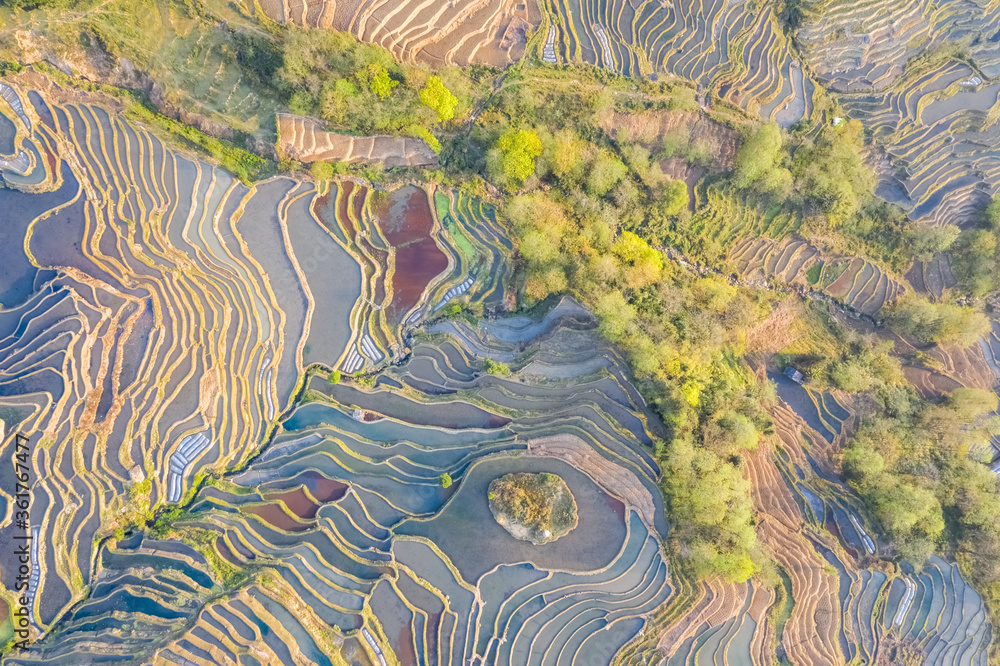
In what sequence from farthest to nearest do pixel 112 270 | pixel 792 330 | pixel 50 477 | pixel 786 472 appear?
pixel 792 330 → pixel 786 472 → pixel 112 270 → pixel 50 477

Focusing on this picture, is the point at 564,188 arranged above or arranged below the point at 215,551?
above

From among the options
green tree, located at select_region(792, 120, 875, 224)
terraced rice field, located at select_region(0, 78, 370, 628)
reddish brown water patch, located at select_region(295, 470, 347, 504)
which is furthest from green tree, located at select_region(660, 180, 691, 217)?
reddish brown water patch, located at select_region(295, 470, 347, 504)

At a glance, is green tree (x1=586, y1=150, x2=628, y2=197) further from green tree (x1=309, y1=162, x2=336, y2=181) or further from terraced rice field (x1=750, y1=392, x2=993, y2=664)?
terraced rice field (x1=750, y1=392, x2=993, y2=664)

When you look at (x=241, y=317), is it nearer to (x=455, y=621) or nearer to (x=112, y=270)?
(x=112, y=270)

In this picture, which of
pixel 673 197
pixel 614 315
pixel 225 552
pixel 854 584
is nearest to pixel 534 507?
pixel 614 315

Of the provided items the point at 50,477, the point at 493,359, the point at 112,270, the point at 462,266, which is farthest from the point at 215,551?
the point at 462,266

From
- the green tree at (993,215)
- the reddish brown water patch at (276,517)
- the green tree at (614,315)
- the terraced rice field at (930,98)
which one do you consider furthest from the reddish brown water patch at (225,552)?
the green tree at (993,215)
